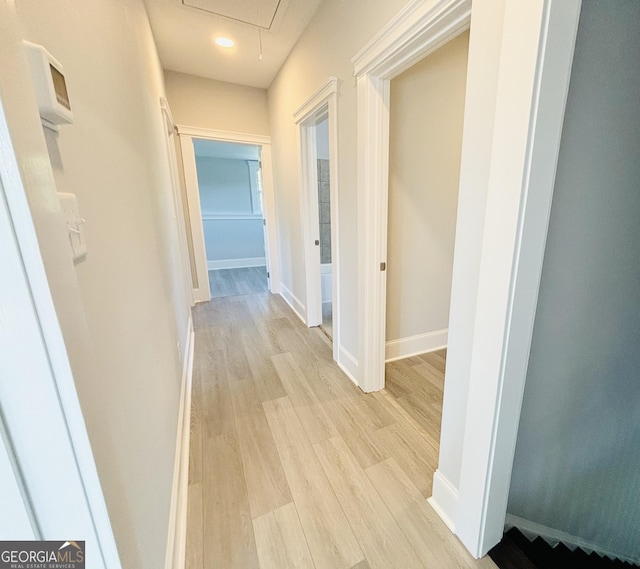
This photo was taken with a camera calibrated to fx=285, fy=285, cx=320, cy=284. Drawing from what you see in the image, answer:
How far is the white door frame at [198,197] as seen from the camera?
3.37m

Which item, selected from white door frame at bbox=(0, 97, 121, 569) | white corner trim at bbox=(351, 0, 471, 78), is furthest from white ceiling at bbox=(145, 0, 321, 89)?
white door frame at bbox=(0, 97, 121, 569)

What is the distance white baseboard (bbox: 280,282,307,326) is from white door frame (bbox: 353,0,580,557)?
2.21 m

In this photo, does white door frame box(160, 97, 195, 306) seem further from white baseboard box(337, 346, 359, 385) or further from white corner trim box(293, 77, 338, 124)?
white baseboard box(337, 346, 359, 385)

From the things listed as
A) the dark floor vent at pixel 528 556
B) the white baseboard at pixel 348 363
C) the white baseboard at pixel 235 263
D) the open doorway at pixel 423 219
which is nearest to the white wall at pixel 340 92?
the white baseboard at pixel 348 363

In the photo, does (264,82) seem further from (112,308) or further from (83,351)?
(83,351)

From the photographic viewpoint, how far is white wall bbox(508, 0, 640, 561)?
2.78 feet

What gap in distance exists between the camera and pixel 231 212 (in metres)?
6.31

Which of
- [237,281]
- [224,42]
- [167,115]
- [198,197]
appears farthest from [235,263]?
[224,42]

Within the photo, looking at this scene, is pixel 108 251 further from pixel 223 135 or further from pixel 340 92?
pixel 223 135

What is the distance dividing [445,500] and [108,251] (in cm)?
155

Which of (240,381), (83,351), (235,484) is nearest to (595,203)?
(83,351)

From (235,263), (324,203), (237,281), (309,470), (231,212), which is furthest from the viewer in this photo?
(235,263)

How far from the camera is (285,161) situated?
3.21 meters

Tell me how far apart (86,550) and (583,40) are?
1.59m
